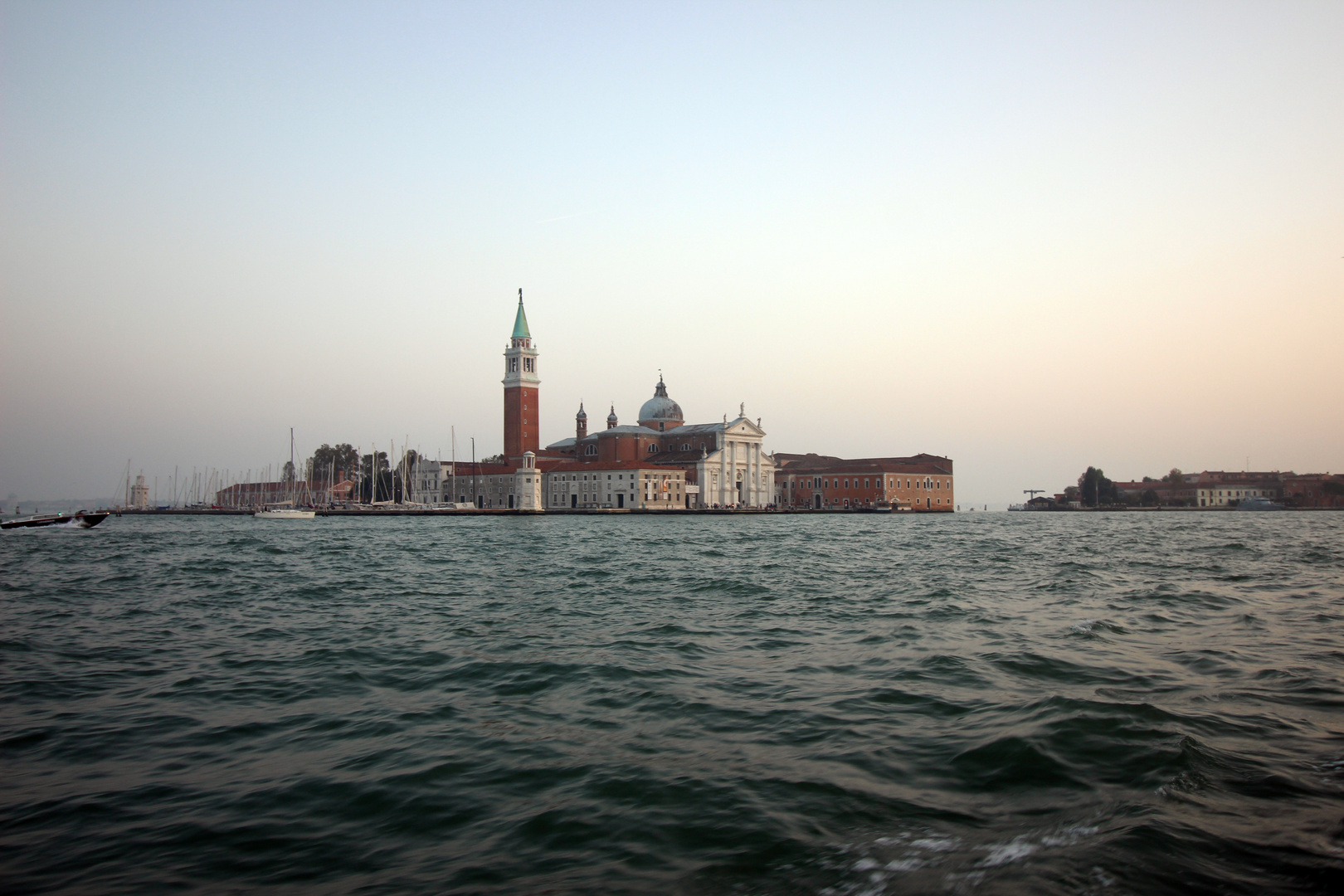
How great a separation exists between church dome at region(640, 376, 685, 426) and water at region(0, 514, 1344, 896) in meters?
71.6

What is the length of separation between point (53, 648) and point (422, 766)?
5.93 metres

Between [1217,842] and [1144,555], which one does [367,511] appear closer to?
[1144,555]

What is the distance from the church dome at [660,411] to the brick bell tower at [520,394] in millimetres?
12260

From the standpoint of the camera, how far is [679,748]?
4.97 meters

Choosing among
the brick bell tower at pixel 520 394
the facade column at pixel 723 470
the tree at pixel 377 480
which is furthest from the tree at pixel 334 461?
the facade column at pixel 723 470

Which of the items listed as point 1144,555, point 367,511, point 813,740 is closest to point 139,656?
point 813,740

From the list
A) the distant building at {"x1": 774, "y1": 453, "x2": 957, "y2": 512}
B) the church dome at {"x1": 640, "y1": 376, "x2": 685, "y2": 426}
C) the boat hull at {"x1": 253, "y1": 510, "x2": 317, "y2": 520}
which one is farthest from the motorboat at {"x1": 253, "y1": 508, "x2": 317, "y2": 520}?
the distant building at {"x1": 774, "y1": 453, "x2": 957, "y2": 512}

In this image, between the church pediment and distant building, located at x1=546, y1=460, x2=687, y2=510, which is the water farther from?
the church pediment

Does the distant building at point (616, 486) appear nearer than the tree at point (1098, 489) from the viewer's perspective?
Yes

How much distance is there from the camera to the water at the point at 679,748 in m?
3.39

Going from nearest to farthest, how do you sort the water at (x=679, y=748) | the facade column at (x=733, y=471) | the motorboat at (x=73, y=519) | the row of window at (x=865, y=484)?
the water at (x=679, y=748) → the motorboat at (x=73, y=519) → the facade column at (x=733, y=471) → the row of window at (x=865, y=484)

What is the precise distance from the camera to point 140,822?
3.89 metres

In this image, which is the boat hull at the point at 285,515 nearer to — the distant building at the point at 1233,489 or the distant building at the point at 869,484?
the distant building at the point at 869,484

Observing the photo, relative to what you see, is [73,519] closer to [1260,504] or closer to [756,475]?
[756,475]
